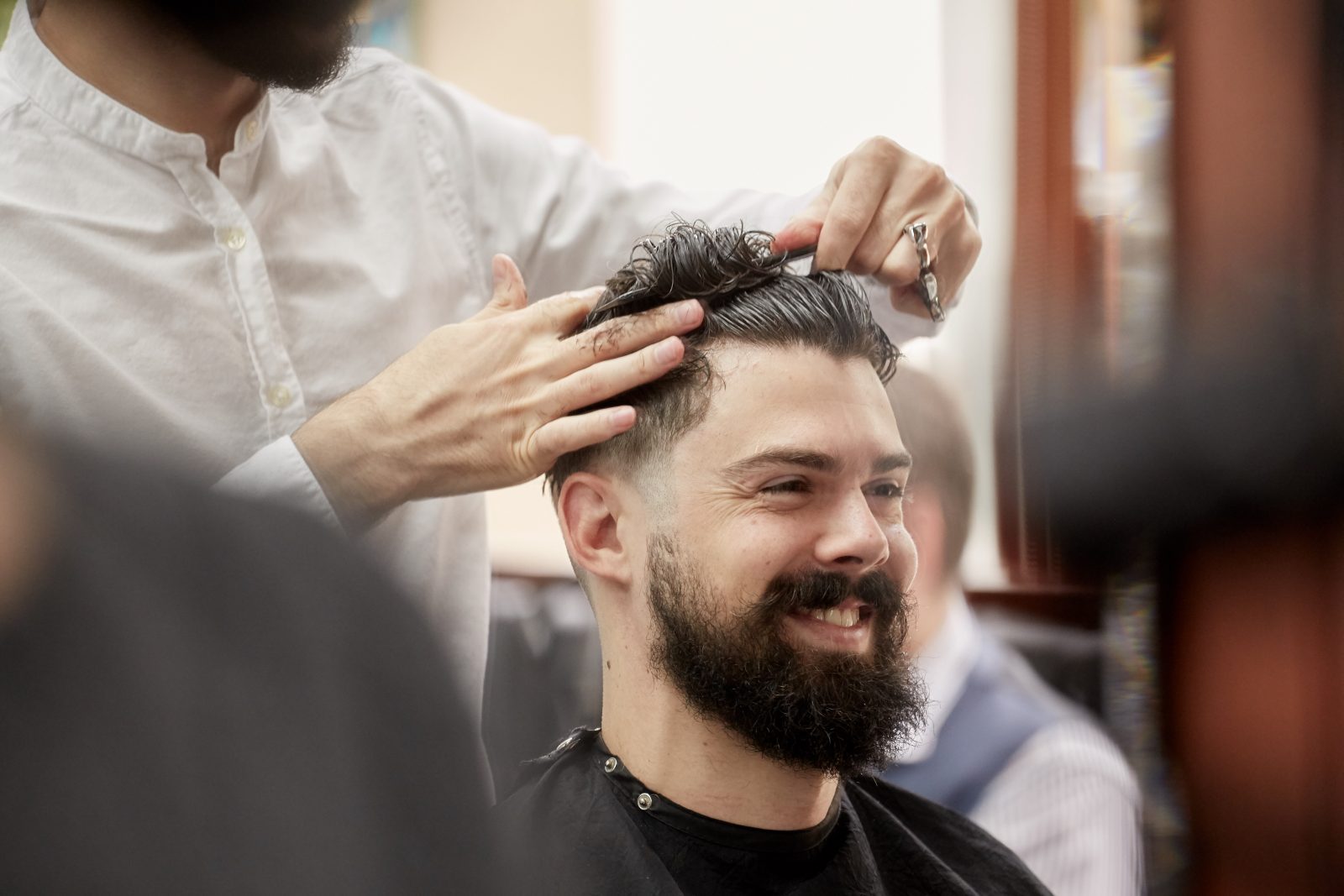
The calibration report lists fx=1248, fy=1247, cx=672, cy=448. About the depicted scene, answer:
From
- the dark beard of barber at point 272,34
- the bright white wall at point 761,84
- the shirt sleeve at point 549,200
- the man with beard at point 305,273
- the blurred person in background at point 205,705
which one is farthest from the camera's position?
the bright white wall at point 761,84

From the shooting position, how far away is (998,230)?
161 cm

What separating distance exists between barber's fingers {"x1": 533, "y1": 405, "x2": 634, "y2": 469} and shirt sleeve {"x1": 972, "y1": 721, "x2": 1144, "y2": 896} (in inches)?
37.6

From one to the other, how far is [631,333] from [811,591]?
12.0 inches

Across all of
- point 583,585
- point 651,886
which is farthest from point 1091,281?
point 651,886

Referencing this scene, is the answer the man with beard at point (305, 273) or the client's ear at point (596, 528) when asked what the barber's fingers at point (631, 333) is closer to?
the man with beard at point (305, 273)

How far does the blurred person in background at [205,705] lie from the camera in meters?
0.44

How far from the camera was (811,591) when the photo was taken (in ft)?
3.97

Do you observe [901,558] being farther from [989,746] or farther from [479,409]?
[989,746]

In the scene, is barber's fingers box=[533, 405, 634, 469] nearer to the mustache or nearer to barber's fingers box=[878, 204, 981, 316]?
the mustache

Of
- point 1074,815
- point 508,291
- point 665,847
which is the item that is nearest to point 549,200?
point 508,291

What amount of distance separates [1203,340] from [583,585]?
0.78 metres

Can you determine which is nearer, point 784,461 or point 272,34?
point 272,34

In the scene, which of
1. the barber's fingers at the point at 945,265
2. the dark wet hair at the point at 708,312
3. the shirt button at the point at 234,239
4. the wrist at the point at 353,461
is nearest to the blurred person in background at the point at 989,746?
the barber's fingers at the point at 945,265

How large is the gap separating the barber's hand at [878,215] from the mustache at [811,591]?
337 mm
